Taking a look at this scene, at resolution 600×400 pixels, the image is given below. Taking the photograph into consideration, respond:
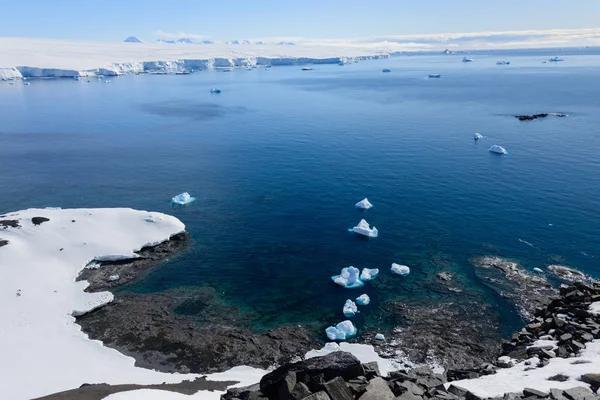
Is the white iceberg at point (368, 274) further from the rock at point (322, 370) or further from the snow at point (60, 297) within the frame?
the rock at point (322, 370)

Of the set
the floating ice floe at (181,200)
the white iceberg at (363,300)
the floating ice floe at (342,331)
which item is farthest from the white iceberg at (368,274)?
the floating ice floe at (181,200)

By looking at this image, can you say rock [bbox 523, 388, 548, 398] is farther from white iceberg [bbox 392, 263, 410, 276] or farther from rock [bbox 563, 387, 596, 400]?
white iceberg [bbox 392, 263, 410, 276]

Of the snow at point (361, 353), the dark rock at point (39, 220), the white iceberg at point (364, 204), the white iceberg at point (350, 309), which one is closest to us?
the snow at point (361, 353)

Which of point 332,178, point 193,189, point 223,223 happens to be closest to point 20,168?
point 193,189

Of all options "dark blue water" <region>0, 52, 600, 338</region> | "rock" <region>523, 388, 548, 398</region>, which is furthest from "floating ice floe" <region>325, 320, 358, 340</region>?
"rock" <region>523, 388, 548, 398</region>

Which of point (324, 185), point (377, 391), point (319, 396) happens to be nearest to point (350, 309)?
point (377, 391)

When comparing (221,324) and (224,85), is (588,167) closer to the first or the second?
(221,324)
